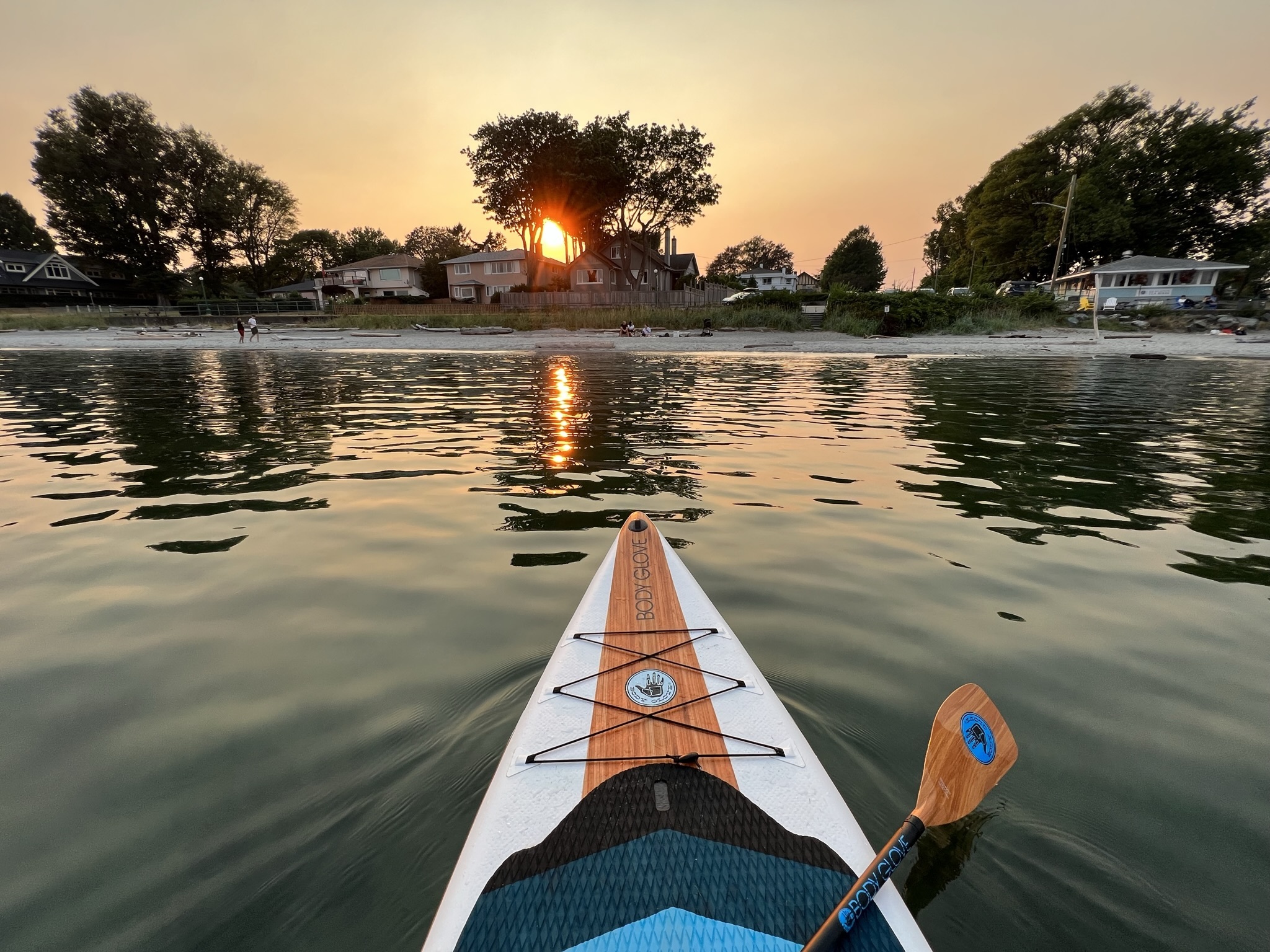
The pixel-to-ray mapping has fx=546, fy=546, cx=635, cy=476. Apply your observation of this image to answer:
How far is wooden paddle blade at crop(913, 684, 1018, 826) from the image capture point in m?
2.04

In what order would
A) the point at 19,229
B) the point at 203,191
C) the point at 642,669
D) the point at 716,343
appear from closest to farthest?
the point at 642,669, the point at 716,343, the point at 203,191, the point at 19,229

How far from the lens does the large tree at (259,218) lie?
59.4 metres

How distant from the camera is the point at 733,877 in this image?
1.80m

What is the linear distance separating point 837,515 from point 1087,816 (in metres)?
3.59

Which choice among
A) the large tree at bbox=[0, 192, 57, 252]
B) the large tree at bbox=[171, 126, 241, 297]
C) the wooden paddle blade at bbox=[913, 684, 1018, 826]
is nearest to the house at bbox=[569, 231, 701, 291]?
the large tree at bbox=[171, 126, 241, 297]

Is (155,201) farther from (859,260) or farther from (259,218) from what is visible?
(859,260)

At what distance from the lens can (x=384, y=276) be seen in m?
66.7

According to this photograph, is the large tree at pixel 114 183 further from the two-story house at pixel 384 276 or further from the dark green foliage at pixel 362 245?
the dark green foliage at pixel 362 245

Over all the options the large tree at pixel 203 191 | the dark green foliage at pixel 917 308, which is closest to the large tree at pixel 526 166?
the dark green foliage at pixel 917 308

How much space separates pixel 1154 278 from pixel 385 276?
74651 millimetres

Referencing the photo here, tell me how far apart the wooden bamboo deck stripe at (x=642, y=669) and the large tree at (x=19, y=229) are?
333ft

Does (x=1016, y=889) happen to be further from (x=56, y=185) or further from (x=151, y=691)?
(x=56, y=185)

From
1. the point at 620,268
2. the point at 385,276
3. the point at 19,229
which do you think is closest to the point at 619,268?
the point at 620,268

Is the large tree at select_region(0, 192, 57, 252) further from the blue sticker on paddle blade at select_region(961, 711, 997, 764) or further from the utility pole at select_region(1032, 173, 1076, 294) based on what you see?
the utility pole at select_region(1032, 173, 1076, 294)
